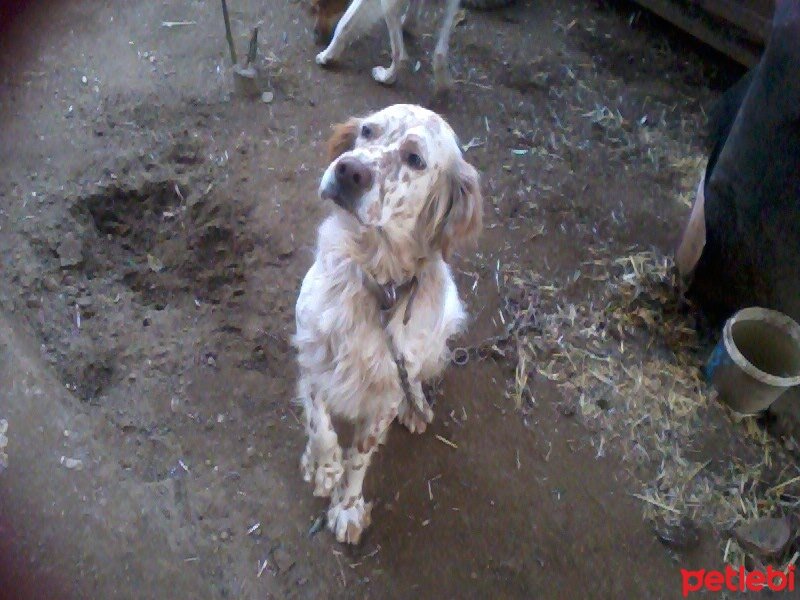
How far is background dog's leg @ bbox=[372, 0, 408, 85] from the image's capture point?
3.85 meters

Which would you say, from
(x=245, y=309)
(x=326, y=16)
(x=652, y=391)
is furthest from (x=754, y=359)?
(x=326, y=16)

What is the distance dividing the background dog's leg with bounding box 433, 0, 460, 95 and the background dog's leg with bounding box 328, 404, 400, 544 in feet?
7.64

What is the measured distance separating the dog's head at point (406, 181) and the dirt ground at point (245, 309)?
1.02m

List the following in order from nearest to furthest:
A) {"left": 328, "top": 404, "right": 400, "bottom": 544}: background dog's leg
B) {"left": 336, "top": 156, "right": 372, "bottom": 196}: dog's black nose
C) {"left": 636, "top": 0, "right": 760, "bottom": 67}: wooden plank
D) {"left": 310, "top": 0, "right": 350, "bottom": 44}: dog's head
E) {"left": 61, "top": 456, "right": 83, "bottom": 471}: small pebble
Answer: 1. {"left": 336, "top": 156, "right": 372, "bottom": 196}: dog's black nose
2. {"left": 61, "top": 456, "right": 83, "bottom": 471}: small pebble
3. {"left": 328, "top": 404, "right": 400, "bottom": 544}: background dog's leg
4. {"left": 310, "top": 0, "right": 350, "bottom": 44}: dog's head
5. {"left": 636, "top": 0, "right": 760, "bottom": 67}: wooden plank

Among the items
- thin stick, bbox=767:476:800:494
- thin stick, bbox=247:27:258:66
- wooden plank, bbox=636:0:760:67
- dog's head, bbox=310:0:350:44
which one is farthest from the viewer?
wooden plank, bbox=636:0:760:67

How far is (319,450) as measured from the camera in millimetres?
2412

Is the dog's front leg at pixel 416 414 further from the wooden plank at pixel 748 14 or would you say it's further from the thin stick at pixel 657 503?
the wooden plank at pixel 748 14

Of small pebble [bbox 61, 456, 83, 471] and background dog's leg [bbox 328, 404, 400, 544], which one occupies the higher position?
small pebble [bbox 61, 456, 83, 471]

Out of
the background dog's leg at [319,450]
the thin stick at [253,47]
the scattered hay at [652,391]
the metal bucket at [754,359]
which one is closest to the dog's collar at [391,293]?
the background dog's leg at [319,450]

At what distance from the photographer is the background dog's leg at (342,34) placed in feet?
13.1

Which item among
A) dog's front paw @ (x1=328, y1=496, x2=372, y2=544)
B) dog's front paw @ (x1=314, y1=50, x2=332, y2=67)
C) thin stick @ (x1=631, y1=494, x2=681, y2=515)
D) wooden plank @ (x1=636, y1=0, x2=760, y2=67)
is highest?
wooden plank @ (x1=636, y1=0, x2=760, y2=67)

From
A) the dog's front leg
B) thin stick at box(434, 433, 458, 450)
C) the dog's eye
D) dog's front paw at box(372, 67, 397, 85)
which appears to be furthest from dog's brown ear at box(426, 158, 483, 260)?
dog's front paw at box(372, 67, 397, 85)

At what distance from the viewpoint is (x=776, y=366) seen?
3021 mm

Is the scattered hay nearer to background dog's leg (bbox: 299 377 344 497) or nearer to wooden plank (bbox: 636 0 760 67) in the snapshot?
background dog's leg (bbox: 299 377 344 497)
